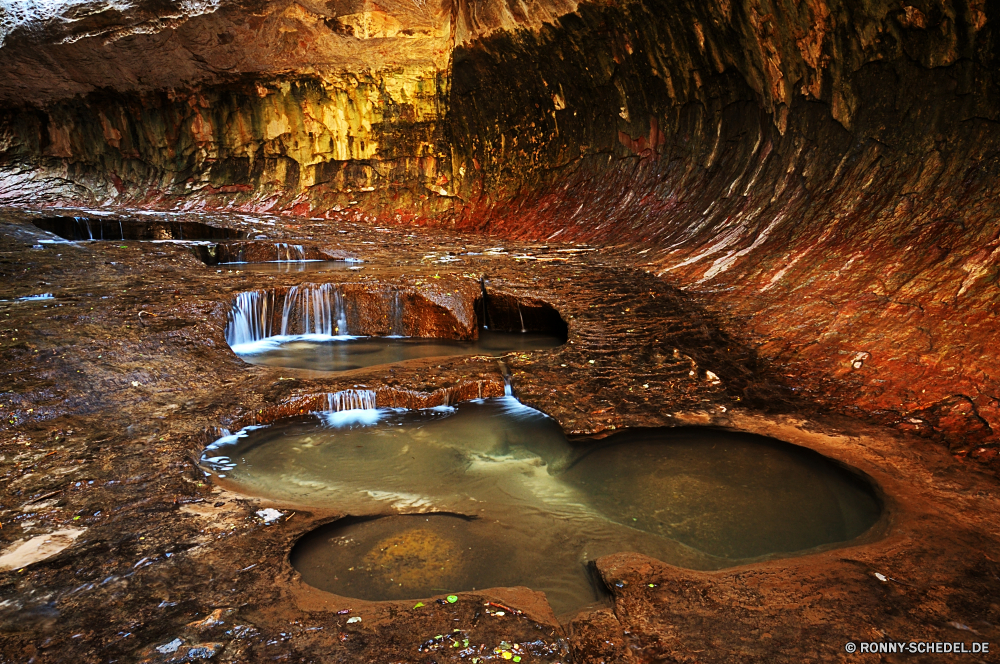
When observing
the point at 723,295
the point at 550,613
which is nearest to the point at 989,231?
the point at 723,295

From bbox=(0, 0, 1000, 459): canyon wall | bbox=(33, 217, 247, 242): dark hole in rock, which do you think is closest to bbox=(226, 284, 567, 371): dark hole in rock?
bbox=(0, 0, 1000, 459): canyon wall

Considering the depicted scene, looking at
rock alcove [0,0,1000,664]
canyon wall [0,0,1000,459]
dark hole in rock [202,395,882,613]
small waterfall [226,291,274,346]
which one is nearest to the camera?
rock alcove [0,0,1000,664]

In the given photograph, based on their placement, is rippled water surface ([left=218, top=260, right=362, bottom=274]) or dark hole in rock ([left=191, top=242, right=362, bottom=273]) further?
dark hole in rock ([left=191, top=242, right=362, bottom=273])

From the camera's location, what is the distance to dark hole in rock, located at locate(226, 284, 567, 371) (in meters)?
6.74

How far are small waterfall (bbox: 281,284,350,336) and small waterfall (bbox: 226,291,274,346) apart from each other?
18cm

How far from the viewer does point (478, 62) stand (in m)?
12.8

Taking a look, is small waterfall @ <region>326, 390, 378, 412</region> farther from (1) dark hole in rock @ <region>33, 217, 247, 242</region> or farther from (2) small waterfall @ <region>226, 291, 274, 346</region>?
(1) dark hole in rock @ <region>33, 217, 247, 242</region>

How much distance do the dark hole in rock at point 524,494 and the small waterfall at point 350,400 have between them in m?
0.07

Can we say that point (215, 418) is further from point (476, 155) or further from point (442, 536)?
point (476, 155)

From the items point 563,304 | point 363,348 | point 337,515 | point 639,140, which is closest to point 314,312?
point 363,348

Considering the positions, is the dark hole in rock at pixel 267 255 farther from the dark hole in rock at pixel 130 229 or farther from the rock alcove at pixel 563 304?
the dark hole in rock at pixel 130 229

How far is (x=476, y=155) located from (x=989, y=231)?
34.7ft

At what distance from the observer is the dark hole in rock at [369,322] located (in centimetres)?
674

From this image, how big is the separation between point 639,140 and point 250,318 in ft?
22.9
